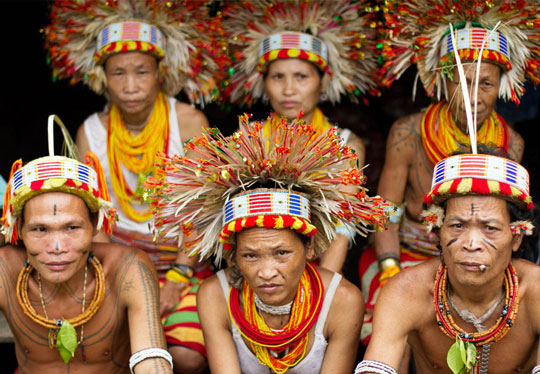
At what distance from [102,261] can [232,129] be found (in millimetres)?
2947

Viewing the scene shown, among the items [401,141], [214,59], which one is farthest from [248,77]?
[401,141]

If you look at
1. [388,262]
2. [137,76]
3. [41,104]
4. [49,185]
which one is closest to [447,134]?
[388,262]

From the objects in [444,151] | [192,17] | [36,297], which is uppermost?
[192,17]

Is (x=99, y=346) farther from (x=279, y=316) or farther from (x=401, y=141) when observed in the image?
(x=401, y=141)

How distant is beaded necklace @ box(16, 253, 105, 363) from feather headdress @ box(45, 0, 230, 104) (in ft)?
5.97

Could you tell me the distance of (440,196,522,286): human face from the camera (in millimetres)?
3760

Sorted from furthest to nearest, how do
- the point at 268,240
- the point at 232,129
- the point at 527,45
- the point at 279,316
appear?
the point at 232,129 → the point at 527,45 → the point at 279,316 → the point at 268,240

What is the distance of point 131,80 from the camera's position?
5.56 metres

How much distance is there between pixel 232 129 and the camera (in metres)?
7.22

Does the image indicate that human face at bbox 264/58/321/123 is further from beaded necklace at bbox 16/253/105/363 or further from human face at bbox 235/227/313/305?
beaded necklace at bbox 16/253/105/363

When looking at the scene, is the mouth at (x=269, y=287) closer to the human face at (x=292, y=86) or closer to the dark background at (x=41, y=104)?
the human face at (x=292, y=86)

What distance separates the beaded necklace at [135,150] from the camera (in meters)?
5.65

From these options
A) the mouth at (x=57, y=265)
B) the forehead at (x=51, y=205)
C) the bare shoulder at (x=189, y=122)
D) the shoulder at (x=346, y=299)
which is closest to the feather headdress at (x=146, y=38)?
the bare shoulder at (x=189, y=122)

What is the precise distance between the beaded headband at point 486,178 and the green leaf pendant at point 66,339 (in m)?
2.08
